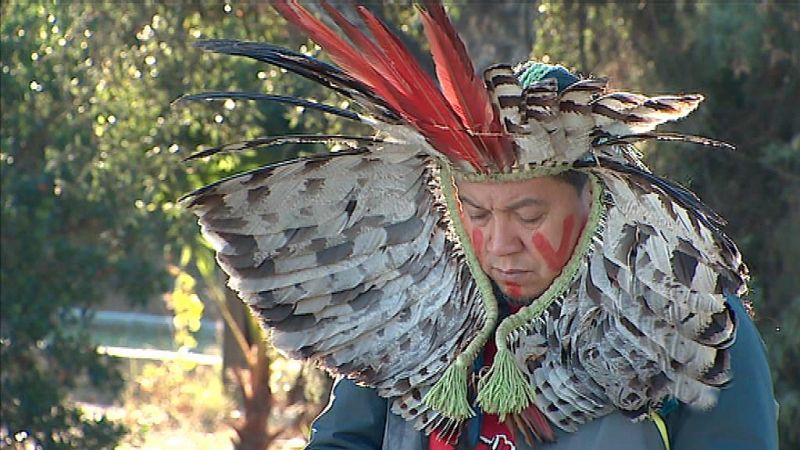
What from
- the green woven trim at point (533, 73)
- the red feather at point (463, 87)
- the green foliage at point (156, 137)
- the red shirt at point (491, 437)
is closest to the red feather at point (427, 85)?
the red feather at point (463, 87)

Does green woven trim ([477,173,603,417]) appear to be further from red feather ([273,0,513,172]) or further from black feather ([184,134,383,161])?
black feather ([184,134,383,161])

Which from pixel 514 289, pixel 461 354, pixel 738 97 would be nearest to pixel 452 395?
pixel 461 354

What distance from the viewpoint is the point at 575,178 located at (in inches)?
83.4

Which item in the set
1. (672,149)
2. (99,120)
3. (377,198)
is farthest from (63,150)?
(377,198)

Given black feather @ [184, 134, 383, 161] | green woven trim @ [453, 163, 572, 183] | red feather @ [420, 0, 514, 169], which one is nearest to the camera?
red feather @ [420, 0, 514, 169]

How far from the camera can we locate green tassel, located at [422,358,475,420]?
84.3 inches

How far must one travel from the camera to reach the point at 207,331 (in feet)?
49.5

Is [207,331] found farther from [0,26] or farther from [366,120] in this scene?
[366,120]

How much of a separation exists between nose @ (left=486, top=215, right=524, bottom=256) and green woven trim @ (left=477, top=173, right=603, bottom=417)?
9 centimetres

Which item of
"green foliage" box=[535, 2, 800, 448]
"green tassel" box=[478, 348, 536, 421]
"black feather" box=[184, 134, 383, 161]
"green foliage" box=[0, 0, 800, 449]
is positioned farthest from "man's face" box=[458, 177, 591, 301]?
"green foliage" box=[535, 2, 800, 448]

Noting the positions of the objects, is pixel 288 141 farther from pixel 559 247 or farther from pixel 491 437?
pixel 491 437

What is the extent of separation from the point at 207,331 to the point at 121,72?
9.56 metres

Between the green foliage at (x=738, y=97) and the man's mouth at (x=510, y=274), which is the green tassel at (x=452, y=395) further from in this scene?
the green foliage at (x=738, y=97)

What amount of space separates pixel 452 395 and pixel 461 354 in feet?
0.25
